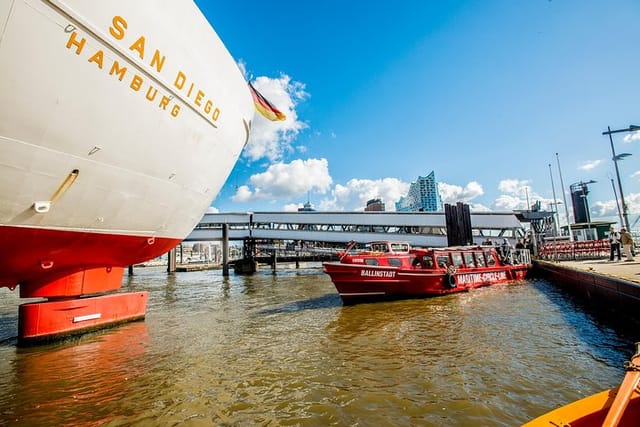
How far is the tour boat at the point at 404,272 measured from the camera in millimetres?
12852

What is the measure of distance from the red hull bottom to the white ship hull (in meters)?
0.95

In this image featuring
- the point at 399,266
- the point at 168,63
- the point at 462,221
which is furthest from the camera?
the point at 462,221

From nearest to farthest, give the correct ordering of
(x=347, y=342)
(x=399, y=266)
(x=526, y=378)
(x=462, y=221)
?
(x=526, y=378) < (x=347, y=342) < (x=399, y=266) < (x=462, y=221)

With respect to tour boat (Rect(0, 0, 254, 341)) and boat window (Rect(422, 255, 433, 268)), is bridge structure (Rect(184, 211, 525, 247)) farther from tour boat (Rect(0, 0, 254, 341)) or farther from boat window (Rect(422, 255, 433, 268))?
tour boat (Rect(0, 0, 254, 341))

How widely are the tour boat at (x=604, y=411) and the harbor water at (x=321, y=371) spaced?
165 centimetres

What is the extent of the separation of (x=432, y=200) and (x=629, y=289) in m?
121

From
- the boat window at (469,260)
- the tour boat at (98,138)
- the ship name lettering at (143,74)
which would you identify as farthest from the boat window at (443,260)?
the ship name lettering at (143,74)

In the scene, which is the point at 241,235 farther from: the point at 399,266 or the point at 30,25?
the point at 30,25

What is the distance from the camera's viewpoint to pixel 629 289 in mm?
8109

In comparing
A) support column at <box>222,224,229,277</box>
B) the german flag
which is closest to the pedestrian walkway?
the german flag

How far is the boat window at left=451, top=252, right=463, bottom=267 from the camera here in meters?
16.5

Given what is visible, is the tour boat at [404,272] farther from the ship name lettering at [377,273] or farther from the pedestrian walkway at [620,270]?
the pedestrian walkway at [620,270]

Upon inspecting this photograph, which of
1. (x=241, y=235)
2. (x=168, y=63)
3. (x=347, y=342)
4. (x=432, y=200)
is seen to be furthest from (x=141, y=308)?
(x=432, y=200)

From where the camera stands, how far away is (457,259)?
55.2ft
